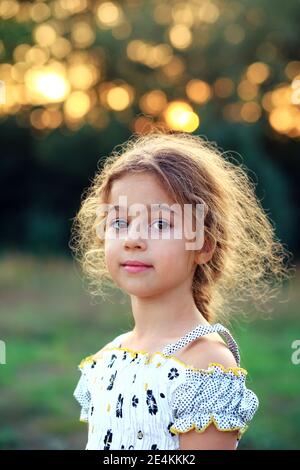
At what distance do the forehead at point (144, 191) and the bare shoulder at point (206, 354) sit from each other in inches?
13.9

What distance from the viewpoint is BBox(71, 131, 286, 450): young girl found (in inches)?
76.5

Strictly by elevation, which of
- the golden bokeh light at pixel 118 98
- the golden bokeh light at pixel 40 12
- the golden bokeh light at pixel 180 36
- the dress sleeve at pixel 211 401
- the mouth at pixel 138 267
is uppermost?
the golden bokeh light at pixel 40 12

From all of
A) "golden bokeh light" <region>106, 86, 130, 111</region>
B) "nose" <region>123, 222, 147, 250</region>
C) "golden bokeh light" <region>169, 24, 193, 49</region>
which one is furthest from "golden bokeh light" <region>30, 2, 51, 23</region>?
"nose" <region>123, 222, 147, 250</region>

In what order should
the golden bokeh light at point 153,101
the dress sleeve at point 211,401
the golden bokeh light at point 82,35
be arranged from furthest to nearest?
the golden bokeh light at point 82,35
the golden bokeh light at point 153,101
the dress sleeve at point 211,401

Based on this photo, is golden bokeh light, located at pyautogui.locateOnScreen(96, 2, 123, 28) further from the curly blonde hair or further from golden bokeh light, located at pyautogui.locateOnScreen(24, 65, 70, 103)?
the curly blonde hair

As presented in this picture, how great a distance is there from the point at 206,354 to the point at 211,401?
0.11 meters

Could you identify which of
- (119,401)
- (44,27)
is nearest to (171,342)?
(119,401)

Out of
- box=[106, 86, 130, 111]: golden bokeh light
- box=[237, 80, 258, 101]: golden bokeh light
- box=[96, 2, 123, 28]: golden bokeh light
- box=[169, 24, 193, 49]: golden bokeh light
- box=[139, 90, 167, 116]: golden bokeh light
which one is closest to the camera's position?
box=[237, 80, 258, 101]: golden bokeh light

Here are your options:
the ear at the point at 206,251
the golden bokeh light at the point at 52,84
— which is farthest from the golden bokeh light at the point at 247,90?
the ear at the point at 206,251

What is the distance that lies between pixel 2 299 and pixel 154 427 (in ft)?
27.2

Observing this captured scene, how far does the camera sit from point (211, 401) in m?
1.94

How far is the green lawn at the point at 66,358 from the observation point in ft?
14.9

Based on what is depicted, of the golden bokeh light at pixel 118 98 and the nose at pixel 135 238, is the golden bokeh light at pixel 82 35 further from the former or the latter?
the nose at pixel 135 238

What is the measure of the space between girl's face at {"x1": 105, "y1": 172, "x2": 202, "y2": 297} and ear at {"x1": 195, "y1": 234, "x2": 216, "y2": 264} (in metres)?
0.04
